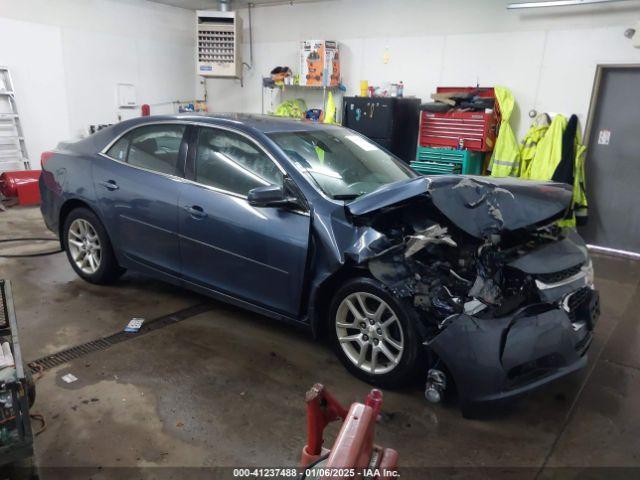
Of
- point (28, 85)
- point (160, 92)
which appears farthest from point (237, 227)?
point (160, 92)

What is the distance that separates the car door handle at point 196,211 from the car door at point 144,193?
12 centimetres

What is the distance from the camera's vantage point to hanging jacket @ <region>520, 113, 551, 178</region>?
5922 millimetres

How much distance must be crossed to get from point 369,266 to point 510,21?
5.05 meters

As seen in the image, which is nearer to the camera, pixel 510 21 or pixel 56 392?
pixel 56 392

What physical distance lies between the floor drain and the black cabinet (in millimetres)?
3789

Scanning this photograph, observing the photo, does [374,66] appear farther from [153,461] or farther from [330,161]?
[153,461]

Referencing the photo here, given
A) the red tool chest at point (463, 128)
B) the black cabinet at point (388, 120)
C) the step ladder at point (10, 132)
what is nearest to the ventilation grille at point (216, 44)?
the black cabinet at point (388, 120)

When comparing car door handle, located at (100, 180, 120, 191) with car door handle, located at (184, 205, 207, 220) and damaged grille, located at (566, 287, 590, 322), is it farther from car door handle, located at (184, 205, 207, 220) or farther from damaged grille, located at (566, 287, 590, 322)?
damaged grille, located at (566, 287, 590, 322)

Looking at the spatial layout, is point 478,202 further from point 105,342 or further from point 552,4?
point 552,4

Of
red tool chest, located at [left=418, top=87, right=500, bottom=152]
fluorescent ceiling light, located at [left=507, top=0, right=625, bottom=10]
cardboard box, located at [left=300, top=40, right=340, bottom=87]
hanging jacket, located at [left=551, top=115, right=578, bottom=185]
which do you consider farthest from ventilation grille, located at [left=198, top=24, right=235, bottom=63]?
hanging jacket, located at [left=551, top=115, right=578, bottom=185]

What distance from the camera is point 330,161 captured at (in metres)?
3.11

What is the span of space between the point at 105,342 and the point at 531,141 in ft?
17.2

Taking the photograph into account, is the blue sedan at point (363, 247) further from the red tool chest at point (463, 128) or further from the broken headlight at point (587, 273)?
the red tool chest at point (463, 128)

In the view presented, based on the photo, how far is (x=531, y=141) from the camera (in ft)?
19.6
